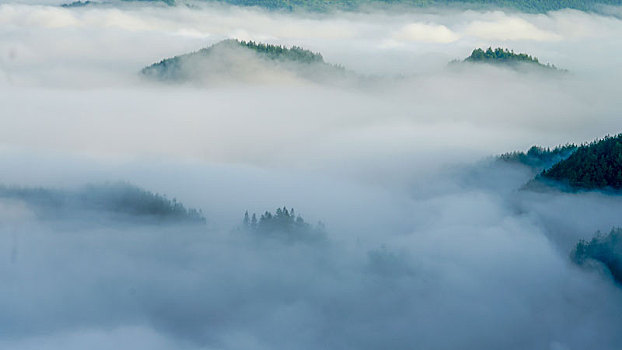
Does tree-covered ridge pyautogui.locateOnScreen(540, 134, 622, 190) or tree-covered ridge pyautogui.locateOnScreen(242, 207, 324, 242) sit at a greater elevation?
tree-covered ridge pyautogui.locateOnScreen(540, 134, 622, 190)

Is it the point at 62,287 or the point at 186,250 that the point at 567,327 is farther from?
the point at 62,287

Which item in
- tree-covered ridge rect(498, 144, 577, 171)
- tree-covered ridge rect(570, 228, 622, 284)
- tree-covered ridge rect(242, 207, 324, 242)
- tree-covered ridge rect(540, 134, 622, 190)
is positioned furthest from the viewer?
tree-covered ridge rect(498, 144, 577, 171)

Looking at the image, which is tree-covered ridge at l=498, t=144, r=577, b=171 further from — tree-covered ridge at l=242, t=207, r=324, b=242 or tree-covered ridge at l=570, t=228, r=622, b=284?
tree-covered ridge at l=242, t=207, r=324, b=242

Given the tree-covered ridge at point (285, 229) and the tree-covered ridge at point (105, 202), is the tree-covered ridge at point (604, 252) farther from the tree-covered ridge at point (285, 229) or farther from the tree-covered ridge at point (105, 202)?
the tree-covered ridge at point (105, 202)

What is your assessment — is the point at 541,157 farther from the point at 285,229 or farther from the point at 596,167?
the point at 285,229

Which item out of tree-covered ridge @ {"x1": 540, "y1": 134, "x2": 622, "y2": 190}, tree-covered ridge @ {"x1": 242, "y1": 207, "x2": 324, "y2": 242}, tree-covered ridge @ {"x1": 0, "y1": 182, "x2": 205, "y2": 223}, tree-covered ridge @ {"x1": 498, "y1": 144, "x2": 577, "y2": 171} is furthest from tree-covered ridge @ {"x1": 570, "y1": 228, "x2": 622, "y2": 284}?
tree-covered ridge @ {"x1": 0, "y1": 182, "x2": 205, "y2": 223}

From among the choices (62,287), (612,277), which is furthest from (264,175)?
(612,277)
